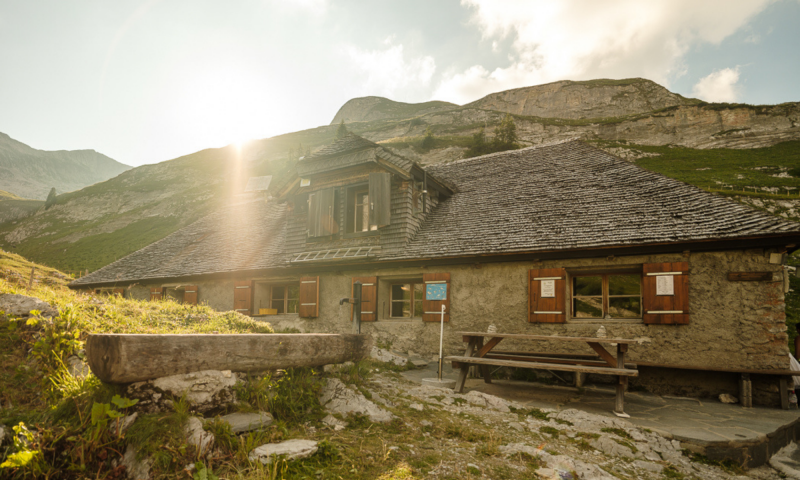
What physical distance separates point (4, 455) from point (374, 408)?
116 inches

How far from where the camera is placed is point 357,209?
12.8 metres

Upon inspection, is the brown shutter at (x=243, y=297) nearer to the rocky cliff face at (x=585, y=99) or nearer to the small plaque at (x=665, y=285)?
the small plaque at (x=665, y=285)

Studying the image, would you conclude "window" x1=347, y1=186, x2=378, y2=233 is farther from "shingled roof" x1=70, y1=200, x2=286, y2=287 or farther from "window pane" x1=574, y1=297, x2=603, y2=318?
"window pane" x1=574, y1=297, x2=603, y2=318

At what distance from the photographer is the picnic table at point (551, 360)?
599 cm

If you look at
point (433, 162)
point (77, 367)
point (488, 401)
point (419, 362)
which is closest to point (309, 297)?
point (419, 362)

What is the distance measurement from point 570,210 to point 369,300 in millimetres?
5781

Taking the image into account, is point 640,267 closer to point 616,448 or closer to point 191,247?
point 616,448

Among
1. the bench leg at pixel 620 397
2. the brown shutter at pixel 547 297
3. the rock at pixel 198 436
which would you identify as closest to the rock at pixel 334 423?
the rock at pixel 198 436

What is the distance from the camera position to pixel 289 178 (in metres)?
13.8

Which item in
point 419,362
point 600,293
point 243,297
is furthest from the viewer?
point 600,293

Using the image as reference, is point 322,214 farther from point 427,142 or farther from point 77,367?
point 427,142

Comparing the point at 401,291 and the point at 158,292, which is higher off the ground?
the point at 401,291

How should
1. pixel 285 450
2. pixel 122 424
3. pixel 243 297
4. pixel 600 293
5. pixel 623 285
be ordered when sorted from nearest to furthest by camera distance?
pixel 122 424
pixel 285 450
pixel 243 297
pixel 600 293
pixel 623 285

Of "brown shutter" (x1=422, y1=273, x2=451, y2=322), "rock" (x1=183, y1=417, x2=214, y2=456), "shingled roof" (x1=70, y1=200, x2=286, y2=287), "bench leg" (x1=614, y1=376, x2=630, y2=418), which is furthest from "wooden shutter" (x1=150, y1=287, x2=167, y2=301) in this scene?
"bench leg" (x1=614, y1=376, x2=630, y2=418)
